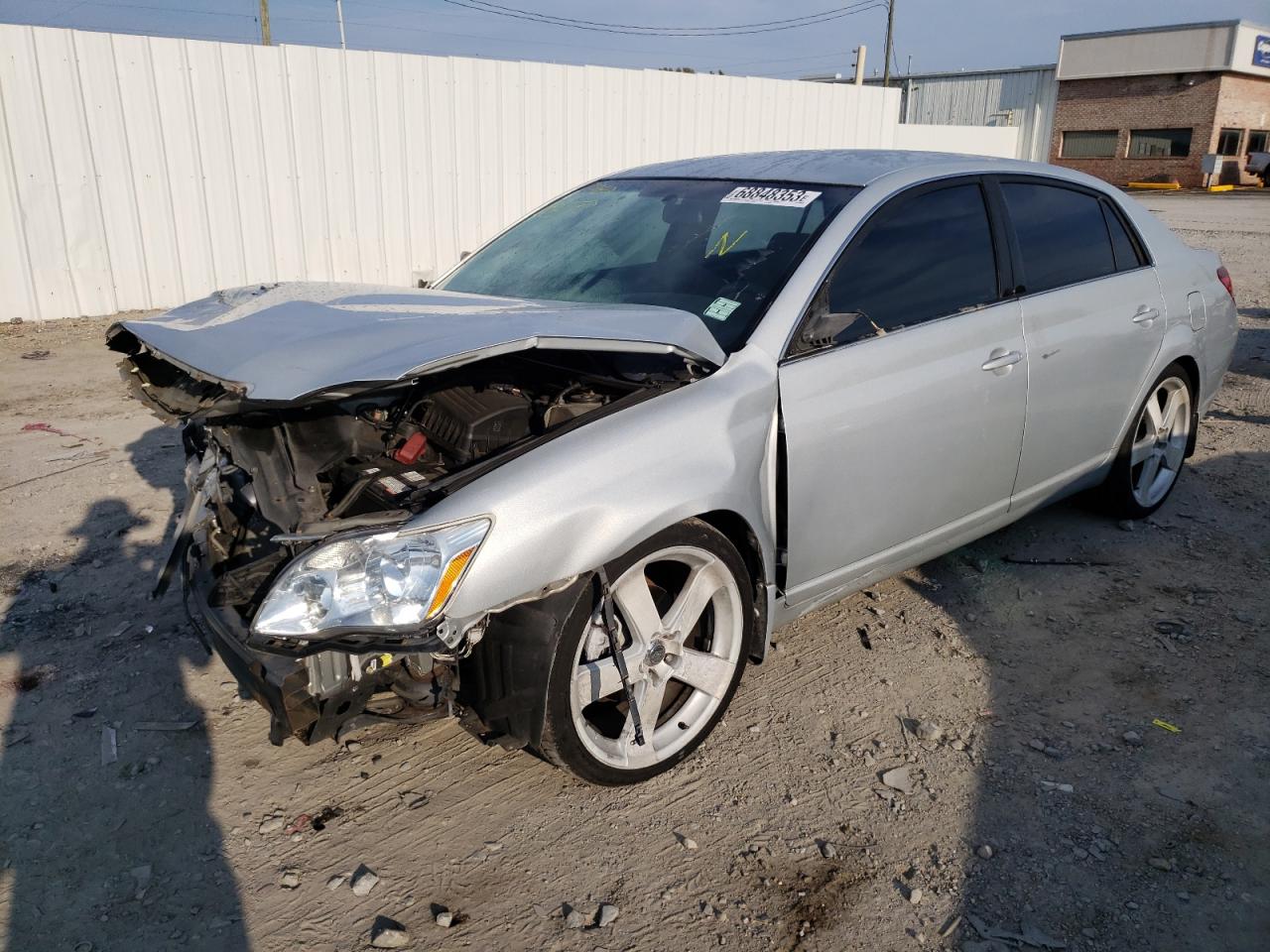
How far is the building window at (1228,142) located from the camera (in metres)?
36.3

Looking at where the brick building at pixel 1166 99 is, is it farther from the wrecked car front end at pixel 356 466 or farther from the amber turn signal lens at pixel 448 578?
the amber turn signal lens at pixel 448 578

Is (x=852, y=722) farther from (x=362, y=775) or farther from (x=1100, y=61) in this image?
(x=1100, y=61)

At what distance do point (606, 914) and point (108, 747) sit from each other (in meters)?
1.74

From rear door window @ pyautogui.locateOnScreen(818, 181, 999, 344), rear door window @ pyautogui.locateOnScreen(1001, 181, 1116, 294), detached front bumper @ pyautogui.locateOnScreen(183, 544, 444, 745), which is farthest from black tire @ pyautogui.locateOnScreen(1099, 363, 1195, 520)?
detached front bumper @ pyautogui.locateOnScreen(183, 544, 444, 745)

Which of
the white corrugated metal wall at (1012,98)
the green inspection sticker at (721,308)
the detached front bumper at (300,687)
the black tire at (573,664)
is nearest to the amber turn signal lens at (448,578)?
the detached front bumper at (300,687)

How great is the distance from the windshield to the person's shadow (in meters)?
1.88

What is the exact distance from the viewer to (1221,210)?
24391mm

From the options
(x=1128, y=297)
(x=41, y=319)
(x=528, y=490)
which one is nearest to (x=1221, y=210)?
(x=1128, y=297)

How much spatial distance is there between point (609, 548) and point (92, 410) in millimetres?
5652

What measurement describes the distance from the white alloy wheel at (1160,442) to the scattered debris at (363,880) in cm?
383

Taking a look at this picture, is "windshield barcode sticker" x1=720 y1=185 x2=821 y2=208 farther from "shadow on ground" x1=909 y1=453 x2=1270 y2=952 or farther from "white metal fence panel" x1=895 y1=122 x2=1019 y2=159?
"white metal fence panel" x1=895 y1=122 x2=1019 y2=159

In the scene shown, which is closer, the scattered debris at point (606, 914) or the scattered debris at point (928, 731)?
the scattered debris at point (606, 914)

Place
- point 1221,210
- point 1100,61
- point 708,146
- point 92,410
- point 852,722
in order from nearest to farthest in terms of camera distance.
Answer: point 852,722 < point 92,410 < point 708,146 < point 1221,210 < point 1100,61

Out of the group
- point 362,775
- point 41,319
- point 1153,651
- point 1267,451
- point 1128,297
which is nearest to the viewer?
point 362,775
